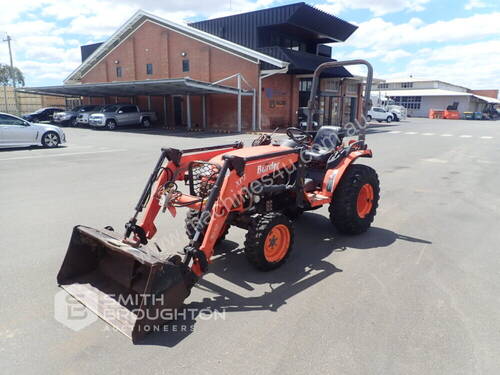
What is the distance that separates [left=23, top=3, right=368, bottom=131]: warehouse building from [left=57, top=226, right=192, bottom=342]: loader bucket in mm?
16150

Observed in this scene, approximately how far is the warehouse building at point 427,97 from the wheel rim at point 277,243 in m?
50.1

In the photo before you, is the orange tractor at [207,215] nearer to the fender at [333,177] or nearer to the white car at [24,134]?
the fender at [333,177]

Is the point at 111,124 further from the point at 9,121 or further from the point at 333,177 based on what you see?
the point at 333,177

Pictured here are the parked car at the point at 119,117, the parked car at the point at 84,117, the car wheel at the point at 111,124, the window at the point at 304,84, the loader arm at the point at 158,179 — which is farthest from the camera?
the window at the point at 304,84

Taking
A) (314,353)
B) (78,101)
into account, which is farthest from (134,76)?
(314,353)

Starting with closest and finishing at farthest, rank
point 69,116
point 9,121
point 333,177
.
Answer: point 333,177 → point 9,121 → point 69,116

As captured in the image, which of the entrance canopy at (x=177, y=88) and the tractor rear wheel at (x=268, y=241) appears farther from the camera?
the entrance canopy at (x=177, y=88)

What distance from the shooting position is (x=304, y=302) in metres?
3.33

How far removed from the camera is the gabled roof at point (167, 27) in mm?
22005

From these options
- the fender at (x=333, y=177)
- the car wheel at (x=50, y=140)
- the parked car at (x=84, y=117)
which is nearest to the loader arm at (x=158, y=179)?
the fender at (x=333, y=177)

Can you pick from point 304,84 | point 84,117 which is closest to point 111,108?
point 84,117

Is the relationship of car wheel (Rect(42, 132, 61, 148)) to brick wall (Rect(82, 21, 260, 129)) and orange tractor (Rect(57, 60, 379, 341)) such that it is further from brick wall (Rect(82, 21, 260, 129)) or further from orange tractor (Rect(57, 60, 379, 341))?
brick wall (Rect(82, 21, 260, 129))

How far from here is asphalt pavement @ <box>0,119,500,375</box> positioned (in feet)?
8.42

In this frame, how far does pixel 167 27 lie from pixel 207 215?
26.3 metres
